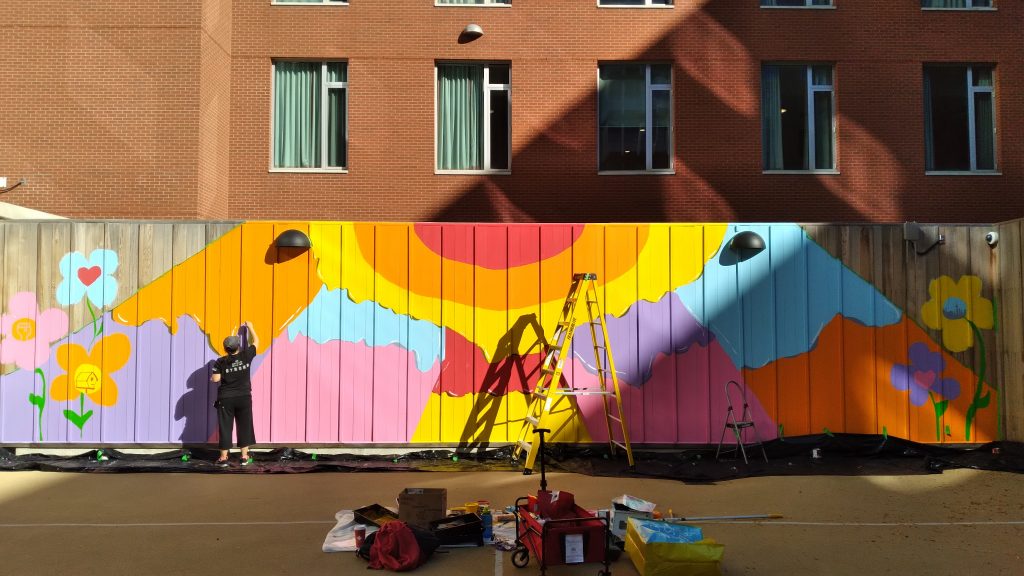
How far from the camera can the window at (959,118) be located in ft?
49.3

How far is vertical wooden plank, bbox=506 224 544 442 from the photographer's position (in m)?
10.3

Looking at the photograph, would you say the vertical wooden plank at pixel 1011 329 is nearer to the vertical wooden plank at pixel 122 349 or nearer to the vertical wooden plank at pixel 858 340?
the vertical wooden plank at pixel 858 340

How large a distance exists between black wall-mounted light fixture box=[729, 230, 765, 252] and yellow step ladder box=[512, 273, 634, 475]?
204cm

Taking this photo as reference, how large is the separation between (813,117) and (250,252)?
10944 mm

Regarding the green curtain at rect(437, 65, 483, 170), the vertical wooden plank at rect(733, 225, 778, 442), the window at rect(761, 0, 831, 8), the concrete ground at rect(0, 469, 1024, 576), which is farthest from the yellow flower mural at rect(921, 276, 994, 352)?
the green curtain at rect(437, 65, 483, 170)

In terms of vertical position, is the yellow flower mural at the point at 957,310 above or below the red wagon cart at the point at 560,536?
above

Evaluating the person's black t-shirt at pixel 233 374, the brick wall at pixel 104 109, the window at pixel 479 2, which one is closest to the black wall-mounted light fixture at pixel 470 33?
the window at pixel 479 2

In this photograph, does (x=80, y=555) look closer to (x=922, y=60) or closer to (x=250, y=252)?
(x=250, y=252)

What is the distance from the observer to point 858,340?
10398 mm

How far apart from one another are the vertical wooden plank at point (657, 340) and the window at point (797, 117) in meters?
5.71

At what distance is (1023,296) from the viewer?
10.1 m

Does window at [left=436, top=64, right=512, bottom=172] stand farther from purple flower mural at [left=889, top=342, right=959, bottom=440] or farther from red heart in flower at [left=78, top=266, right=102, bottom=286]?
purple flower mural at [left=889, top=342, right=959, bottom=440]

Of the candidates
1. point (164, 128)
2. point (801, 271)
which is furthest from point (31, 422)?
point (801, 271)

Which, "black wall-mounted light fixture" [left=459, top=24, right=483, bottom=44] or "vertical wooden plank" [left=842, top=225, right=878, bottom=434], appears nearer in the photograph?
"vertical wooden plank" [left=842, top=225, right=878, bottom=434]
